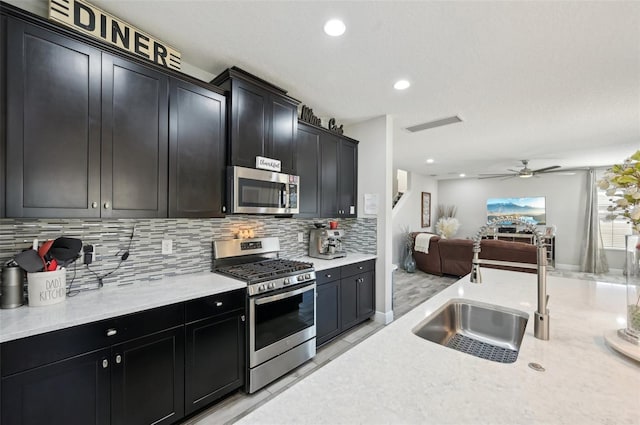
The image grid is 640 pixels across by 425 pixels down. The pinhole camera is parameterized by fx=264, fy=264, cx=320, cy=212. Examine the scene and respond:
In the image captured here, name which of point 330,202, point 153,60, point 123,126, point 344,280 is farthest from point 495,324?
point 153,60

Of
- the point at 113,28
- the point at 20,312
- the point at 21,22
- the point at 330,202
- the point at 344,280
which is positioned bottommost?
the point at 344,280

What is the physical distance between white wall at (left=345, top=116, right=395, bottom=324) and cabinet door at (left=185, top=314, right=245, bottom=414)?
193 centimetres

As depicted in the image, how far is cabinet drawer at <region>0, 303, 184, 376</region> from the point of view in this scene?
3.79 feet

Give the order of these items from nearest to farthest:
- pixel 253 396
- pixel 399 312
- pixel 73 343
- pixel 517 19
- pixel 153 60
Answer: pixel 73 343, pixel 517 19, pixel 153 60, pixel 253 396, pixel 399 312

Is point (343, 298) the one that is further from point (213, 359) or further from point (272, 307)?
point (213, 359)

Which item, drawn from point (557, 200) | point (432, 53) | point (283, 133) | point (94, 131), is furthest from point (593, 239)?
point (94, 131)

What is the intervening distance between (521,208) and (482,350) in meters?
7.88

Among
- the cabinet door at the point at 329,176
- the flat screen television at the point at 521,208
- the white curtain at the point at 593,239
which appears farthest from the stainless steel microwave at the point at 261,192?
the white curtain at the point at 593,239

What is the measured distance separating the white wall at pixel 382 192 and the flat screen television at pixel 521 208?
17.0ft

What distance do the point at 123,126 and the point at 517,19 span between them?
2.54 meters

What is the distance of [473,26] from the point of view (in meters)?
1.71

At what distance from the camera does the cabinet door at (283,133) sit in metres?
2.46

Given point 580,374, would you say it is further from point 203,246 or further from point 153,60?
point 153,60

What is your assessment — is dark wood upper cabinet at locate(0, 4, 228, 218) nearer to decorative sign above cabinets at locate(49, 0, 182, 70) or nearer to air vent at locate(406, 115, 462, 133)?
decorative sign above cabinets at locate(49, 0, 182, 70)
